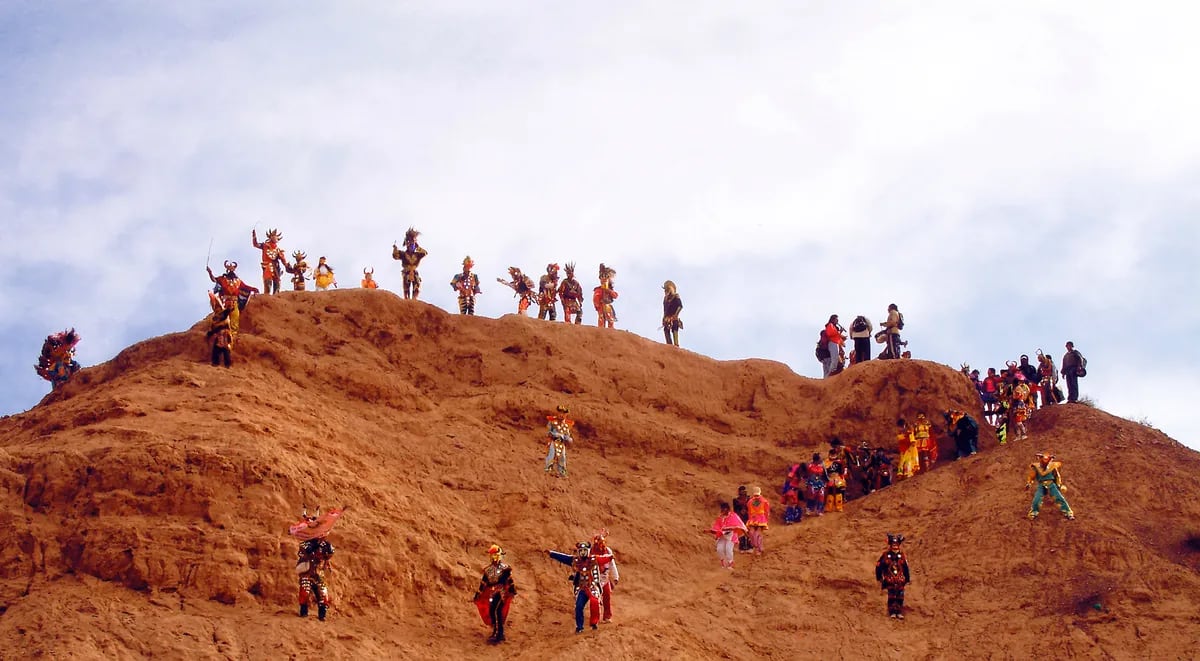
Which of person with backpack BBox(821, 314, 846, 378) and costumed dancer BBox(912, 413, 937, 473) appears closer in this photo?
costumed dancer BBox(912, 413, 937, 473)

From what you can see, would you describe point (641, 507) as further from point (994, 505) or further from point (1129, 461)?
point (1129, 461)

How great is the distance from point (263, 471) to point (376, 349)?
744 centimetres

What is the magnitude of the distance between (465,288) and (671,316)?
17.9 feet

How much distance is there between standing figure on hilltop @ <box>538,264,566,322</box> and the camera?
34812 millimetres

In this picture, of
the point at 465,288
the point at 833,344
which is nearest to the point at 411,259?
the point at 465,288

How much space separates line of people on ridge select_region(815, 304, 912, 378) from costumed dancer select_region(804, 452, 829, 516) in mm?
5760

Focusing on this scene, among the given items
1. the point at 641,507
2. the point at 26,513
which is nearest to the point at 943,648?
the point at 641,507

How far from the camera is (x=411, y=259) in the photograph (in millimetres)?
33188

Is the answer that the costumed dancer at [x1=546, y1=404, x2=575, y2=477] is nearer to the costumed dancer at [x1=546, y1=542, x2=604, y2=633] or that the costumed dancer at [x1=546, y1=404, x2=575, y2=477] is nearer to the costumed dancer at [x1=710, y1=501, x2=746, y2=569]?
the costumed dancer at [x1=710, y1=501, x2=746, y2=569]

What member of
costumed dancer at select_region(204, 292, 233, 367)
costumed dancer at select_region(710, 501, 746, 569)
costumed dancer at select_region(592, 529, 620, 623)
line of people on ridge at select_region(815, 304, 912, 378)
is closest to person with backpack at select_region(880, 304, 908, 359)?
line of people on ridge at select_region(815, 304, 912, 378)

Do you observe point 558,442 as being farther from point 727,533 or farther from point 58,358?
point 58,358

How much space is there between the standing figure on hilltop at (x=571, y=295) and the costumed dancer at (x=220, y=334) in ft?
33.3

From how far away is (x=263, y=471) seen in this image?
2239 cm

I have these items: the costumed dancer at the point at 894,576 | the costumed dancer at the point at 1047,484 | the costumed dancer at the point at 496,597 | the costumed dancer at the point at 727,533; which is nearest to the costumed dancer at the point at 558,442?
the costumed dancer at the point at 727,533
